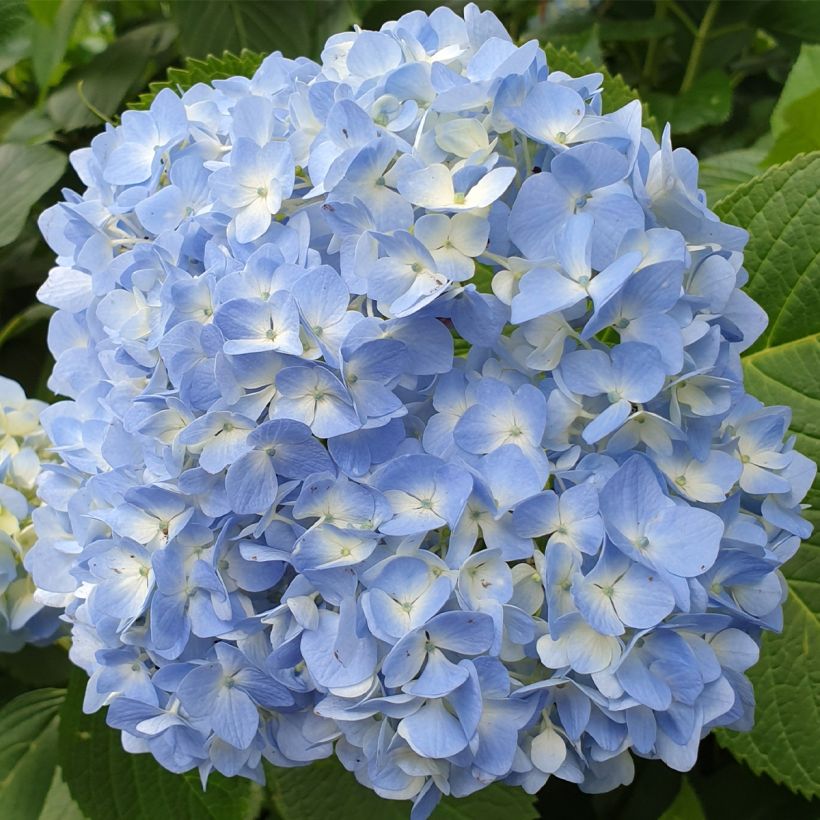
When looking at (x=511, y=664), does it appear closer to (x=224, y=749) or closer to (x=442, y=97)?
(x=224, y=749)

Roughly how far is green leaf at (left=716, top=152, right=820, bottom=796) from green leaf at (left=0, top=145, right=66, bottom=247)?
70 centimetres

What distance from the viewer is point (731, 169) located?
3.74ft

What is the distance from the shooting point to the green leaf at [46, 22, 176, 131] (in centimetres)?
121

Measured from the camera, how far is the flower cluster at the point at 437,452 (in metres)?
0.55

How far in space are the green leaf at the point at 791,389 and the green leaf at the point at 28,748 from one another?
0.70 m

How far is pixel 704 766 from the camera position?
3.75ft

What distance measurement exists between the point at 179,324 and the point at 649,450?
11.4 inches

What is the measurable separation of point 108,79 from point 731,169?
0.78 metres

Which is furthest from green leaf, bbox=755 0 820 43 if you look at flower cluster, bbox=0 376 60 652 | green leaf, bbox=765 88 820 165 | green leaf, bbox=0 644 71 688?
green leaf, bbox=0 644 71 688

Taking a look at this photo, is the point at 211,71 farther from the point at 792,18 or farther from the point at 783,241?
the point at 792,18

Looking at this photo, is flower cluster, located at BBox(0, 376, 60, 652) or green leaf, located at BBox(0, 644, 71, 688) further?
green leaf, located at BBox(0, 644, 71, 688)

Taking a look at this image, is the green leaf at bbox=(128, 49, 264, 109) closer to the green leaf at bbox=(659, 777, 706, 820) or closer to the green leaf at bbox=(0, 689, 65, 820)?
the green leaf at bbox=(0, 689, 65, 820)

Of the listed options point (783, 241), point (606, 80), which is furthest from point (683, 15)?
point (783, 241)

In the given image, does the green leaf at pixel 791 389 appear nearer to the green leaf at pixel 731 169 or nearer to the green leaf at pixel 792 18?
the green leaf at pixel 731 169
